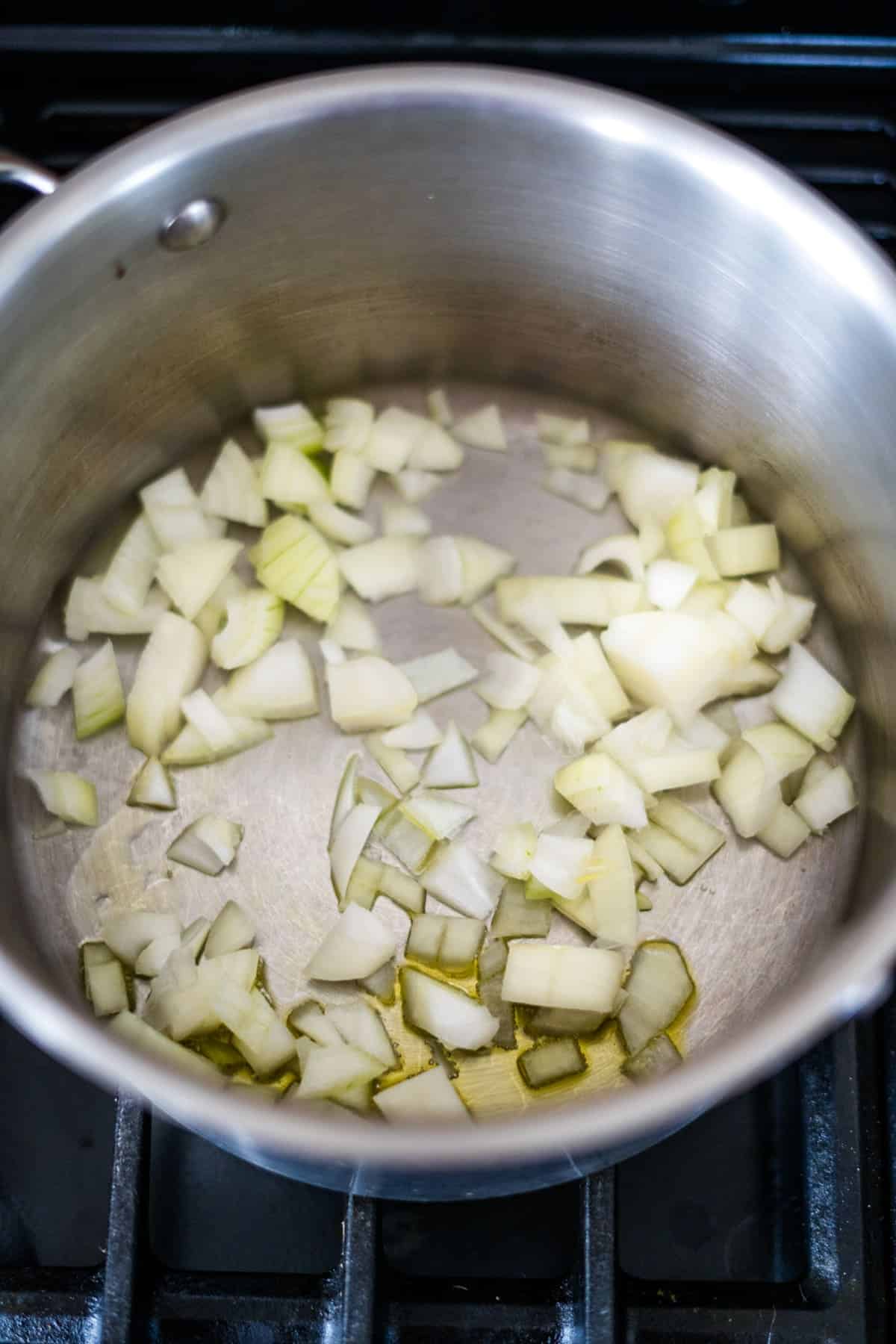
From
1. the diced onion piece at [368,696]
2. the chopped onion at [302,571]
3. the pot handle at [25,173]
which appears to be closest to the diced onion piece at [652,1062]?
the diced onion piece at [368,696]

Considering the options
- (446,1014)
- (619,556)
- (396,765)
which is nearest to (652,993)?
(446,1014)

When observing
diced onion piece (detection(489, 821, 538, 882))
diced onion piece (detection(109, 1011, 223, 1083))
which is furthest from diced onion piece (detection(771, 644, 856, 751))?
diced onion piece (detection(109, 1011, 223, 1083))

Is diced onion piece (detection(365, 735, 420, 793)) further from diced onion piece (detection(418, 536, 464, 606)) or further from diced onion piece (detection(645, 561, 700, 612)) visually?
diced onion piece (detection(645, 561, 700, 612))

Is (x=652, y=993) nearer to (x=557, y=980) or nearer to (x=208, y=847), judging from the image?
(x=557, y=980)

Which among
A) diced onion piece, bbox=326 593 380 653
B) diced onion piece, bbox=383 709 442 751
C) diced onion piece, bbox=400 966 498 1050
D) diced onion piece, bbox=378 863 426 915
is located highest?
diced onion piece, bbox=326 593 380 653

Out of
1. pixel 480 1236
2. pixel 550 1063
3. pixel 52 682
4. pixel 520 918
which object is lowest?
pixel 480 1236

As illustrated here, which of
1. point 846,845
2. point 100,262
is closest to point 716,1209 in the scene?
point 846,845
